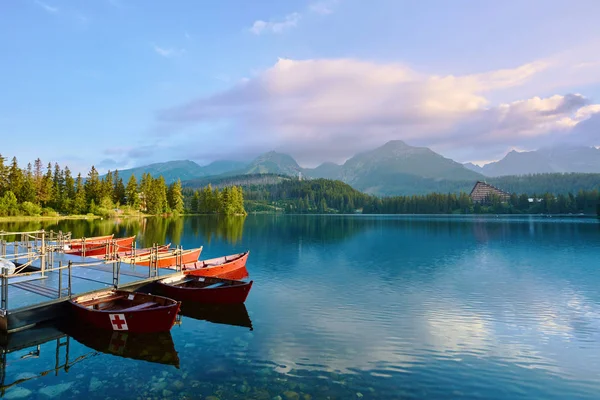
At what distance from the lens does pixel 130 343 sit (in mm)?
15977

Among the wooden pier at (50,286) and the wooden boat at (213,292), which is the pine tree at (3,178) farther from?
the wooden boat at (213,292)

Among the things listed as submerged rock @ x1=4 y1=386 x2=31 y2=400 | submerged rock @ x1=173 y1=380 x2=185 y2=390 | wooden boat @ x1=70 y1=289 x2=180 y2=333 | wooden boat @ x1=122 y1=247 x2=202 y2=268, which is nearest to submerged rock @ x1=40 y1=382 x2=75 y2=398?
submerged rock @ x1=4 y1=386 x2=31 y2=400

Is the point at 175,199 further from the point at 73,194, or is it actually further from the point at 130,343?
the point at 130,343

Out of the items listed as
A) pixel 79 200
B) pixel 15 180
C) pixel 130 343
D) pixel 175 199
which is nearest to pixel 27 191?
pixel 15 180

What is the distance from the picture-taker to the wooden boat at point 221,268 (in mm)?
29372

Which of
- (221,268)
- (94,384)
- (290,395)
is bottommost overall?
(290,395)

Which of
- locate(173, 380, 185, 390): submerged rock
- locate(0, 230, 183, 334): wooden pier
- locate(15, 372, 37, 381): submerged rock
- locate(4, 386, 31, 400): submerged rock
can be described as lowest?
locate(173, 380, 185, 390): submerged rock

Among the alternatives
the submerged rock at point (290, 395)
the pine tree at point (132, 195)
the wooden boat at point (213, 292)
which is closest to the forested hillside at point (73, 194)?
the pine tree at point (132, 195)

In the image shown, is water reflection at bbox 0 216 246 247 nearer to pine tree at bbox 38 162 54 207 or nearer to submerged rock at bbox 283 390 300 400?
pine tree at bbox 38 162 54 207

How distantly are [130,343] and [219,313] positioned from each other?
20.4 ft

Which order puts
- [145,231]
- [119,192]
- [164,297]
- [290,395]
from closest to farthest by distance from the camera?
[290,395] → [164,297] → [145,231] → [119,192]

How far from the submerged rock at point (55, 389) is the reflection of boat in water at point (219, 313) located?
8277 millimetres

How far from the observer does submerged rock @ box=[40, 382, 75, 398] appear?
465 inches

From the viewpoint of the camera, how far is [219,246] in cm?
5547
